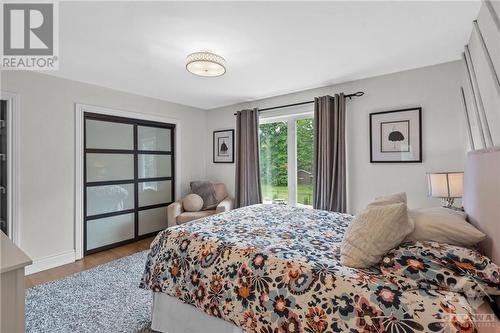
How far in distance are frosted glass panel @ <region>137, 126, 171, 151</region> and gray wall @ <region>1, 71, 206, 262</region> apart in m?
0.73

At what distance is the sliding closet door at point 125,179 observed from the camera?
3.47 meters

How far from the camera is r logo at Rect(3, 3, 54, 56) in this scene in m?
1.72

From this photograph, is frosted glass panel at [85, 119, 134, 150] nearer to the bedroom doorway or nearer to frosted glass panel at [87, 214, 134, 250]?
the bedroom doorway

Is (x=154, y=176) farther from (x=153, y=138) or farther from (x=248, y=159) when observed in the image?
(x=248, y=159)

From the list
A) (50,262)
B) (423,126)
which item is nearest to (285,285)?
(423,126)

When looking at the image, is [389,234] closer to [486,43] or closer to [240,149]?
[486,43]

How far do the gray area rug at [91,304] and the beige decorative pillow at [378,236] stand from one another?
1.70 metres

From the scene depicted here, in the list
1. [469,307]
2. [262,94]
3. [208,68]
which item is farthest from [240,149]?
[469,307]

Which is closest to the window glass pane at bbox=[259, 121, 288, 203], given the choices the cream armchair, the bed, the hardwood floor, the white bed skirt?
the cream armchair

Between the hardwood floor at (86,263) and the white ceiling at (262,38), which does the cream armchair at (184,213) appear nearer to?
the hardwood floor at (86,263)

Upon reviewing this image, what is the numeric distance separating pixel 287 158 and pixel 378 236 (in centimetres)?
272

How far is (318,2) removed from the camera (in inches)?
64.7

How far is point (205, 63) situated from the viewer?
7.41 feet

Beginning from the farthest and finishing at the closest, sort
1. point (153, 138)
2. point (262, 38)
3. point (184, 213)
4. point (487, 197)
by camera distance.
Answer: point (153, 138) < point (184, 213) < point (262, 38) < point (487, 197)
